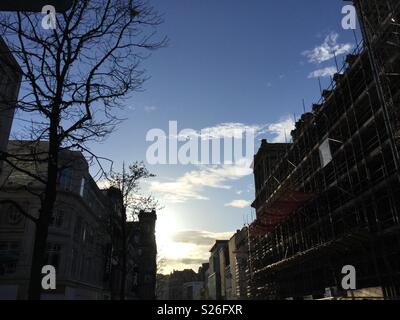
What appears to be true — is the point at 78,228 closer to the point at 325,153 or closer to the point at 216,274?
the point at 325,153

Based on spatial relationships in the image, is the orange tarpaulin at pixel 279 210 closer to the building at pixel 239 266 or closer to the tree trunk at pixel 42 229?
the tree trunk at pixel 42 229

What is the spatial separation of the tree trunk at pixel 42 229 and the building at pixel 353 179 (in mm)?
17569

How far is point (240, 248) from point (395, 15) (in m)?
68.1

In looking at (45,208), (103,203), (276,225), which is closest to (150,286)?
(103,203)

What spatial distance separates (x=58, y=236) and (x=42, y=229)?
91.0ft

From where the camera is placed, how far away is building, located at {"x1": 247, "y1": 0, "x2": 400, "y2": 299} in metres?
22.3

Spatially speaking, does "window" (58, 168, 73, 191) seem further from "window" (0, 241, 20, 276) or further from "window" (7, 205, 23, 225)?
"window" (0, 241, 20, 276)

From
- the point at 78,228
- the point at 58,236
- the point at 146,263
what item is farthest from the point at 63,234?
the point at 146,263

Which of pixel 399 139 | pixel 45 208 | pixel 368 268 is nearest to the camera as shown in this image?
pixel 45 208

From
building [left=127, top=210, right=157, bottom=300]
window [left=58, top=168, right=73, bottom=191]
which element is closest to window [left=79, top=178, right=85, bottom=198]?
window [left=58, top=168, right=73, bottom=191]

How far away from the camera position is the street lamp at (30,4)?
2.40 meters

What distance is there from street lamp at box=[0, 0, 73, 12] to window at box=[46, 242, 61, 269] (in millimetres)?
36687
